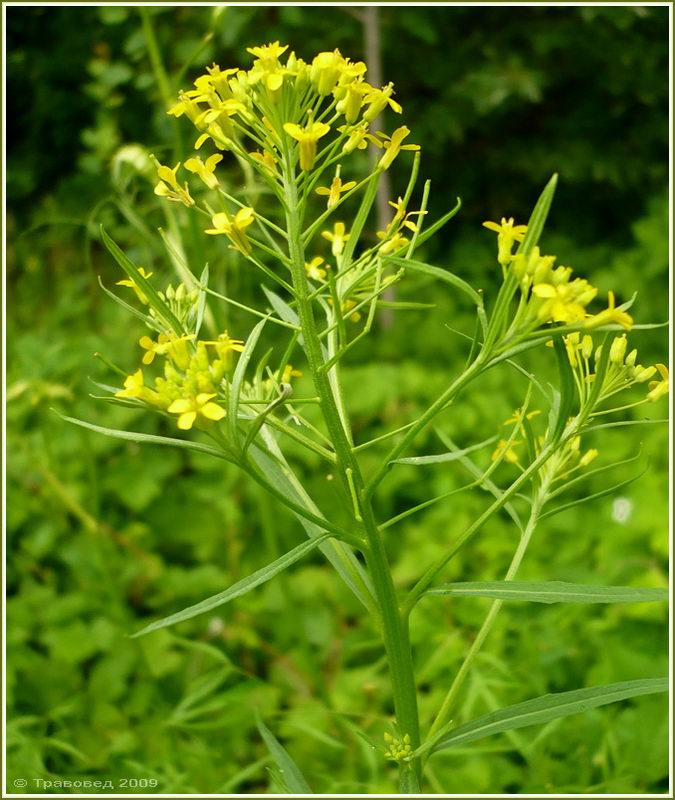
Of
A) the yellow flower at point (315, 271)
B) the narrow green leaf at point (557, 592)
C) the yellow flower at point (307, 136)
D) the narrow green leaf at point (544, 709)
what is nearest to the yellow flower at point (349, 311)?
the yellow flower at point (315, 271)

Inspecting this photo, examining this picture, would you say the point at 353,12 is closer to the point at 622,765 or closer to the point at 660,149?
the point at 660,149

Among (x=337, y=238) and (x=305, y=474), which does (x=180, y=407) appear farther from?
(x=305, y=474)

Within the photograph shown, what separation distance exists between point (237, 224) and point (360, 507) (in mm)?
258

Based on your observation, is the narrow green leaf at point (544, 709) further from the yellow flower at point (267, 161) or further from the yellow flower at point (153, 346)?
A: the yellow flower at point (267, 161)

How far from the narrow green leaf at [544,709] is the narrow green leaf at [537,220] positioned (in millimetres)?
373

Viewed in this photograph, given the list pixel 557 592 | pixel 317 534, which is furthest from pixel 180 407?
pixel 557 592

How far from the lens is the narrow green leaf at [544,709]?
0.70m

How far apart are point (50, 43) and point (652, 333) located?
253cm

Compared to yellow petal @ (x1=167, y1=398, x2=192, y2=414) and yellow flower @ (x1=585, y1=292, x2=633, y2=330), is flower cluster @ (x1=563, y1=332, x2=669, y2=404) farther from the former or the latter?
yellow petal @ (x1=167, y1=398, x2=192, y2=414)

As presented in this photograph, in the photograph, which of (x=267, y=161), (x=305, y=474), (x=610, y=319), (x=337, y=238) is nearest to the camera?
(x=610, y=319)

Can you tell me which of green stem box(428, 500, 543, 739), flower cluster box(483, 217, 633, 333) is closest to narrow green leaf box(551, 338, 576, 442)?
flower cluster box(483, 217, 633, 333)

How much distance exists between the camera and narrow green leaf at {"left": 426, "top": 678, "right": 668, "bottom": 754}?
70cm

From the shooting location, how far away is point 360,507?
2.30ft

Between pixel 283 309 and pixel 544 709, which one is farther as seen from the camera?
pixel 283 309
